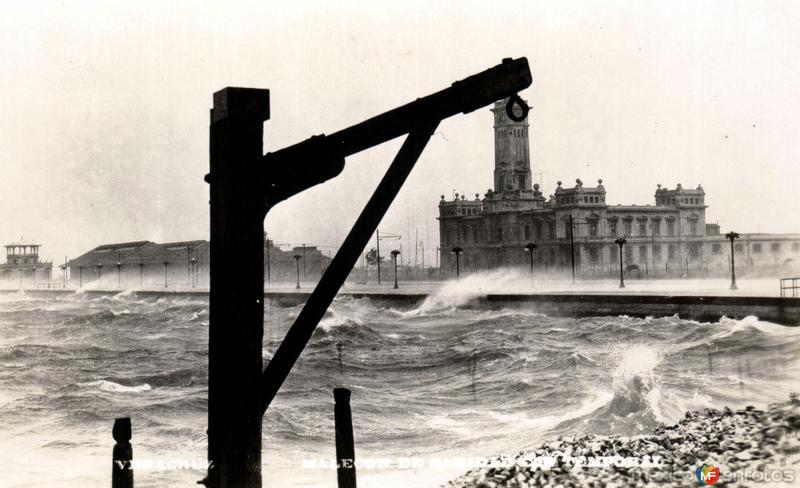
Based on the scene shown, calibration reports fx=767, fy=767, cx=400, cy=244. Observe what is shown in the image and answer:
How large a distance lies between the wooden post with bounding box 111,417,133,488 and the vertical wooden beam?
1.52m

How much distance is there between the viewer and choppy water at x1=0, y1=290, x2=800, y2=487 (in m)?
13.0

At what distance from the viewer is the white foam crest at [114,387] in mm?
21328

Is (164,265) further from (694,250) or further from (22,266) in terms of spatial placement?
(694,250)

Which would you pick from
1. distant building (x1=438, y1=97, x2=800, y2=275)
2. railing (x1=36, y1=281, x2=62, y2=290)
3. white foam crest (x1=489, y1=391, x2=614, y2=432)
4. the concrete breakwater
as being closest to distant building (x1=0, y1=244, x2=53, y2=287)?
railing (x1=36, y1=281, x2=62, y2=290)

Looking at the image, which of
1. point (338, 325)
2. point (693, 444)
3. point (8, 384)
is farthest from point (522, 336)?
point (693, 444)

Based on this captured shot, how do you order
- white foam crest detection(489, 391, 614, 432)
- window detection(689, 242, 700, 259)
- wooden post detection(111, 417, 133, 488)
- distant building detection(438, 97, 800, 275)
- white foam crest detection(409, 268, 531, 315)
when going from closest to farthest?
wooden post detection(111, 417, 133, 488) → white foam crest detection(489, 391, 614, 432) → white foam crest detection(409, 268, 531, 315) → distant building detection(438, 97, 800, 275) → window detection(689, 242, 700, 259)

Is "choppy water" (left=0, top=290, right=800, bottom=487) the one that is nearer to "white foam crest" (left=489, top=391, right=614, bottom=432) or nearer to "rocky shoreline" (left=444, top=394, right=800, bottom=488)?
"white foam crest" (left=489, top=391, right=614, bottom=432)

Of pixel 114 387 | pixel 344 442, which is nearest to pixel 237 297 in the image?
pixel 344 442

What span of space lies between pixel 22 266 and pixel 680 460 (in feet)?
351

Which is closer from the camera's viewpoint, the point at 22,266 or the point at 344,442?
the point at 344,442

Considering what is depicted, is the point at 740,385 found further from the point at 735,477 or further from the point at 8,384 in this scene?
the point at 8,384

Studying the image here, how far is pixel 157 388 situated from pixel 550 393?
35.9 feet

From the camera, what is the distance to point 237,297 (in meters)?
3.75

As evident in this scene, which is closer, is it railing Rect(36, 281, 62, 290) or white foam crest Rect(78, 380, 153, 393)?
white foam crest Rect(78, 380, 153, 393)
